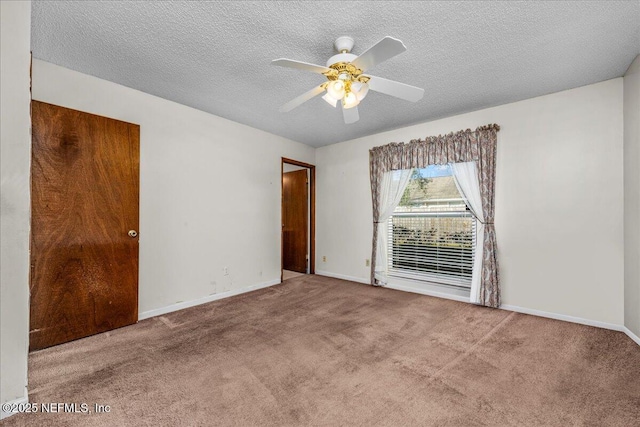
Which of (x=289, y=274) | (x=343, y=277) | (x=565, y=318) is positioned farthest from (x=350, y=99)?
(x=289, y=274)

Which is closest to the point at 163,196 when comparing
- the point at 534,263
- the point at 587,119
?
the point at 534,263

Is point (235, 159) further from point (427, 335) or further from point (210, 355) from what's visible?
point (427, 335)

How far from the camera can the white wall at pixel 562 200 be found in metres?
2.74

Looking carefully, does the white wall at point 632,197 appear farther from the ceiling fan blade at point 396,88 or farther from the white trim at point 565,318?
the ceiling fan blade at point 396,88

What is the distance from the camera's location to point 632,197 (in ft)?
8.25

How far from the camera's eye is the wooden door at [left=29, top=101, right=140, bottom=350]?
2248 mm

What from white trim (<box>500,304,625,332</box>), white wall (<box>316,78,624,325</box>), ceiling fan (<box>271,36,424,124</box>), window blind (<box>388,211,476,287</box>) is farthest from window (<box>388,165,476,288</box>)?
ceiling fan (<box>271,36,424,124</box>)

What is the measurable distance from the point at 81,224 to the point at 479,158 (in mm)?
4499

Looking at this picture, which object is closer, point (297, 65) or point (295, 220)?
point (297, 65)

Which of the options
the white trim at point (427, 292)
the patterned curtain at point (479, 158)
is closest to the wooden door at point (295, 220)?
the white trim at point (427, 292)

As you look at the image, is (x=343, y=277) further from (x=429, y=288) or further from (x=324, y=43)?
(x=324, y=43)

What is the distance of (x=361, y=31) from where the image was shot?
1.96 m

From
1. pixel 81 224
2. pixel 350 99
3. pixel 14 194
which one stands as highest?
pixel 350 99

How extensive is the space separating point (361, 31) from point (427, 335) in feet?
8.94
